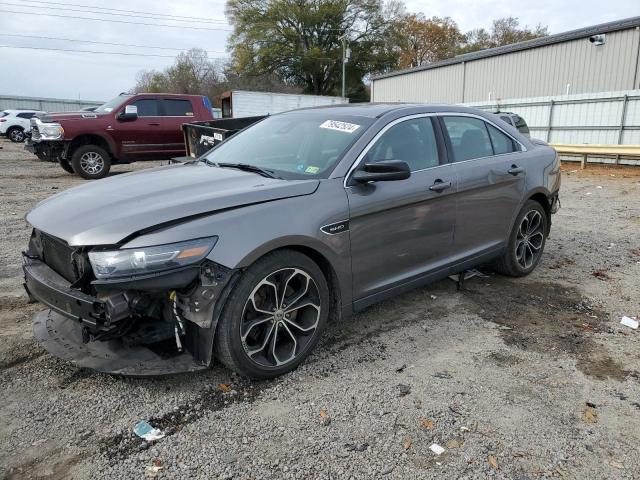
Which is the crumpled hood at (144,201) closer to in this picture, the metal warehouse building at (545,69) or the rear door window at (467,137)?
the rear door window at (467,137)

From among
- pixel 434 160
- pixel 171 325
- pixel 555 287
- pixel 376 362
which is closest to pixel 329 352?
pixel 376 362

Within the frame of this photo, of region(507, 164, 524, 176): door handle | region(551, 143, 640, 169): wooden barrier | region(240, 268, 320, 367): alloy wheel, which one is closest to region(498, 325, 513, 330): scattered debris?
region(507, 164, 524, 176): door handle

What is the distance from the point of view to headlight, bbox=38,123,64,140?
11211mm

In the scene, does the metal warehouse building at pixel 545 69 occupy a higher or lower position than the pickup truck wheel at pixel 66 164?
higher

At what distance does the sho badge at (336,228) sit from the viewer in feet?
10.4

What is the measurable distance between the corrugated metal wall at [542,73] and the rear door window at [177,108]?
15.2 meters

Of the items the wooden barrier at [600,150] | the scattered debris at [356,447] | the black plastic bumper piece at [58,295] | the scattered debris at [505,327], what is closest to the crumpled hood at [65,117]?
the black plastic bumper piece at [58,295]

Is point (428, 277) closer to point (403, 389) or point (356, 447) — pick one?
point (403, 389)

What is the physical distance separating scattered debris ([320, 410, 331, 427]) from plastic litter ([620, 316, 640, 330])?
9.03 feet

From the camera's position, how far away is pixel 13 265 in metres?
5.35

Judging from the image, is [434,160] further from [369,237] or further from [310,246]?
[310,246]

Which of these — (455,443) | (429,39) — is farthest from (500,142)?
(429,39)

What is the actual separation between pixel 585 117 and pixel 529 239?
597 inches

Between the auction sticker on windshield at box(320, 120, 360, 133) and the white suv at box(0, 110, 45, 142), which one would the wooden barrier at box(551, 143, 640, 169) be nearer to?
the auction sticker on windshield at box(320, 120, 360, 133)
